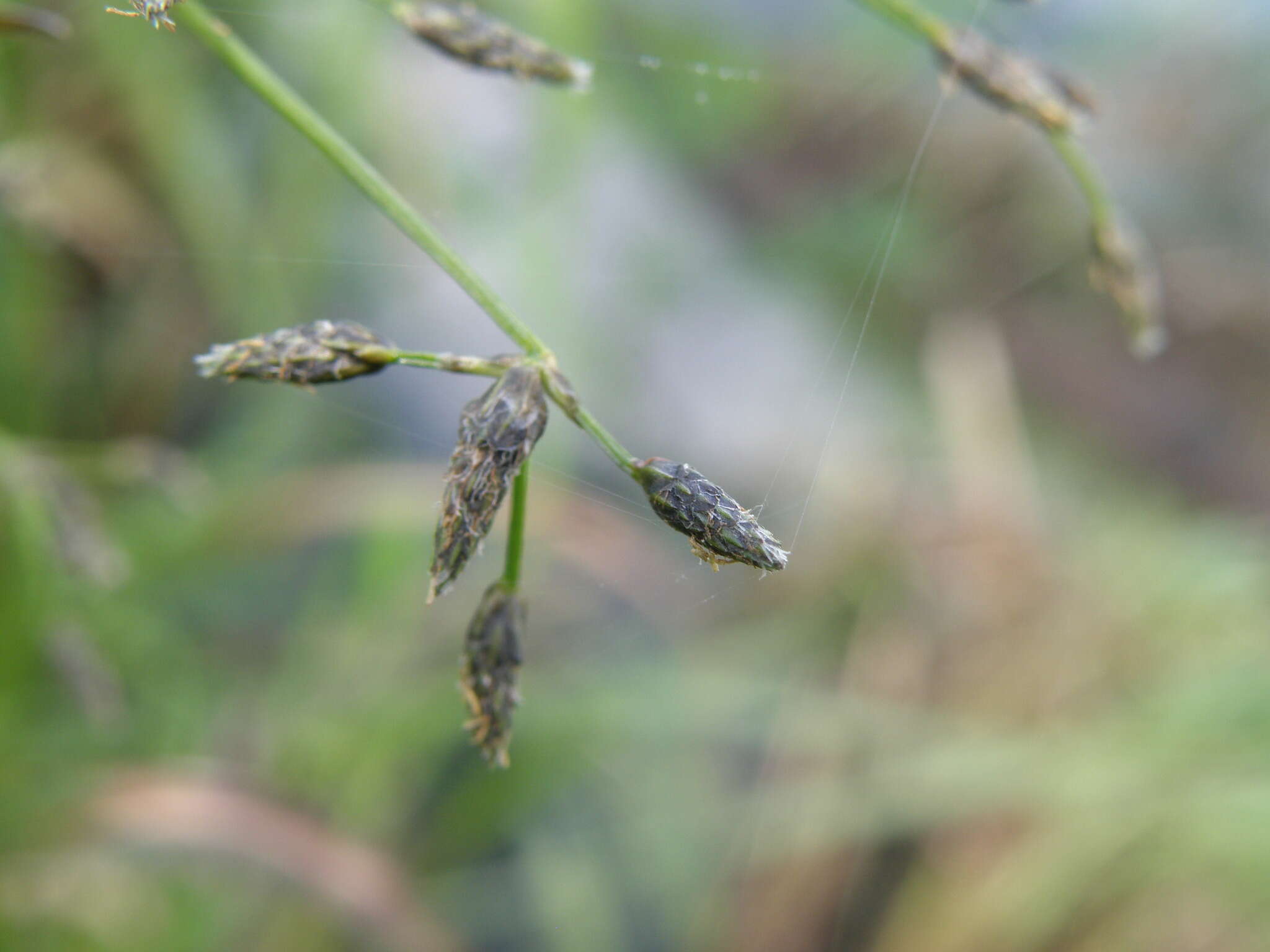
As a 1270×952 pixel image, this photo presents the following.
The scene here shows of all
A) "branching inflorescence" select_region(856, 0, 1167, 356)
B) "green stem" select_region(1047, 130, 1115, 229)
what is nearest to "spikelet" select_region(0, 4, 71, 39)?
"branching inflorescence" select_region(856, 0, 1167, 356)

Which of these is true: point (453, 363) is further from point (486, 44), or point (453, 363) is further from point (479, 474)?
point (486, 44)

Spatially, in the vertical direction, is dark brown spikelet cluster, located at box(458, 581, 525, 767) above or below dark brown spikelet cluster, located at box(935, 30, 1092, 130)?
below

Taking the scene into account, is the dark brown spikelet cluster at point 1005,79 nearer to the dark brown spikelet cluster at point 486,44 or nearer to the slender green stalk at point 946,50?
the slender green stalk at point 946,50

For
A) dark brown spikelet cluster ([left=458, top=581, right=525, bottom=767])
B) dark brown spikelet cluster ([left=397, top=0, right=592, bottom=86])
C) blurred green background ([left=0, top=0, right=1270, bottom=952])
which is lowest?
blurred green background ([left=0, top=0, right=1270, bottom=952])

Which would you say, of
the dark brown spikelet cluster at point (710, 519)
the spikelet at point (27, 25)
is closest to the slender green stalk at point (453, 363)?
the dark brown spikelet cluster at point (710, 519)

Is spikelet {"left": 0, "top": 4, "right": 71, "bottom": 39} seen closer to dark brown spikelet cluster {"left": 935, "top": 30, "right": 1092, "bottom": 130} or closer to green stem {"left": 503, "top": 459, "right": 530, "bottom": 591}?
green stem {"left": 503, "top": 459, "right": 530, "bottom": 591}

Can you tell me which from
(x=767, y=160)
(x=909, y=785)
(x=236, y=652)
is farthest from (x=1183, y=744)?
(x=767, y=160)

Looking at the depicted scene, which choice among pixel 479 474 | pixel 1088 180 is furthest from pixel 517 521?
pixel 1088 180
